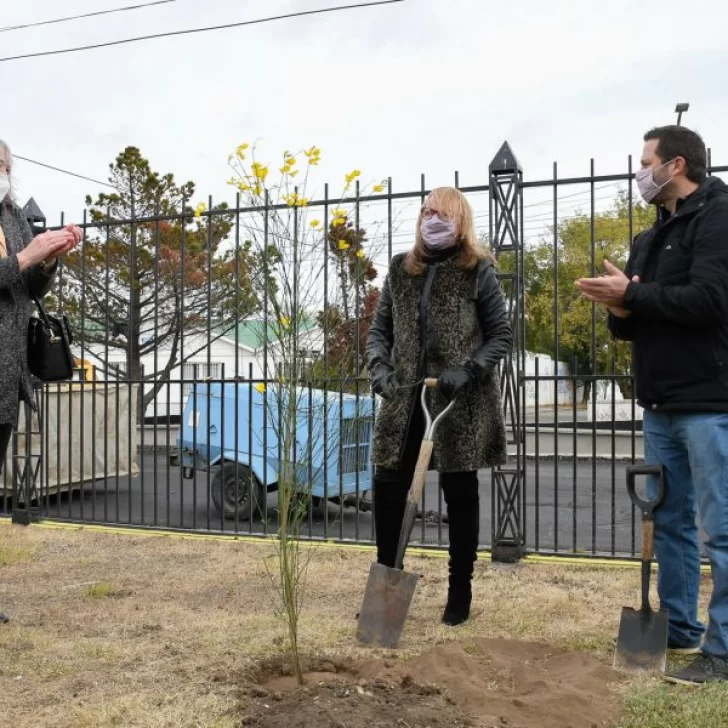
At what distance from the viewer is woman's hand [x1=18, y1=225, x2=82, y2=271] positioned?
11.4 ft

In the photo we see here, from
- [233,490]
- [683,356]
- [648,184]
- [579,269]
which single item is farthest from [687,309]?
[579,269]

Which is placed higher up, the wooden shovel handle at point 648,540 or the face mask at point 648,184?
the face mask at point 648,184

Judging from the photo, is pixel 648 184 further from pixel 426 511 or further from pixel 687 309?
pixel 426 511

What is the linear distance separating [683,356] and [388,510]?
144cm

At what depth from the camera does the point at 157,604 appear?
437cm

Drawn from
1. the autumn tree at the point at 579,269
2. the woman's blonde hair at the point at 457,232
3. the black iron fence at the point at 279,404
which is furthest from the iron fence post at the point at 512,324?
the autumn tree at the point at 579,269

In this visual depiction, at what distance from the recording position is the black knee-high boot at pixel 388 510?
3.84 metres

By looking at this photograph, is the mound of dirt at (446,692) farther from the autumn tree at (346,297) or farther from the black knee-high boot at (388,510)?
the autumn tree at (346,297)

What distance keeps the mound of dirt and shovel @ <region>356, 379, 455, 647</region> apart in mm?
234

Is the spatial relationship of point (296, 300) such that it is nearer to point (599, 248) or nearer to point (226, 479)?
point (226, 479)

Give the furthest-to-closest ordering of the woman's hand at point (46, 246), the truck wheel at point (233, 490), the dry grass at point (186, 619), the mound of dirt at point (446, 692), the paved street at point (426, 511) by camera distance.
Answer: the truck wheel at point (233, 490) < the paved street at point (426, 511) < the woman's hand at point (46, 246) < the dry grass at point (186, 619) < the mound of dirt at point (446, 692)

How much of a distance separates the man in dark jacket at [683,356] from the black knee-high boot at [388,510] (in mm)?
1078

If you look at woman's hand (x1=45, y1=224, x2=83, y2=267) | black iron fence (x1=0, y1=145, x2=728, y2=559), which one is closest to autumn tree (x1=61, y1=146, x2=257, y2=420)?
black iron fence (x1=0, y1=145, x2=728, y2=559)

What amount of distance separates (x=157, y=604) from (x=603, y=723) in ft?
8.16
